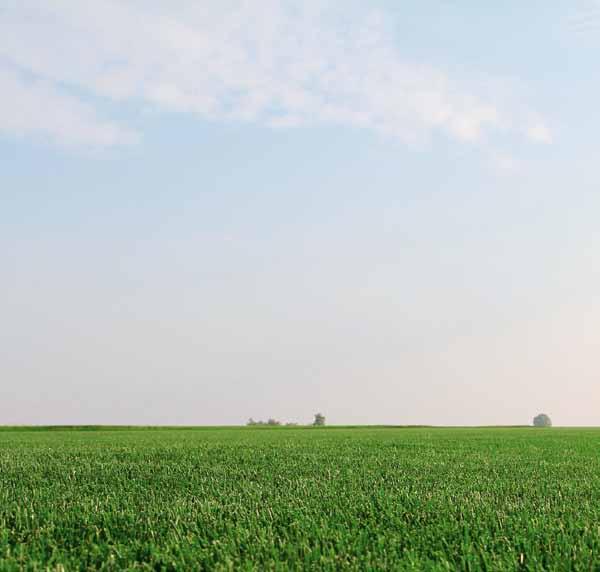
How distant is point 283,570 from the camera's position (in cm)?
291

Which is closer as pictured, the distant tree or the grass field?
the grass field

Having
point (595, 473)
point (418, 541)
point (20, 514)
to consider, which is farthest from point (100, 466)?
point (595, 473)

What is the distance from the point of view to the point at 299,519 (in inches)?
153

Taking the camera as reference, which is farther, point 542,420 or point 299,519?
point 542,420

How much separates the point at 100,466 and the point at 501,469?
448 cm

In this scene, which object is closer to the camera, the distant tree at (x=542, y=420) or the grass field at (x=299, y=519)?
the grass field at (x=299, y=519)

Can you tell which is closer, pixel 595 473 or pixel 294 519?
pixel 294 519

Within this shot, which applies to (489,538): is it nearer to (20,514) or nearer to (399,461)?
(20,514)

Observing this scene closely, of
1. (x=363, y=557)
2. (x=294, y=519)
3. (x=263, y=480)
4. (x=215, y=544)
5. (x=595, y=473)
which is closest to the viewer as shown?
(x=363, y=557)

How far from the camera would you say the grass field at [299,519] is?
3176mm

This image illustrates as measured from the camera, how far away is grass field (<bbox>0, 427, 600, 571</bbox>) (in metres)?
3.18

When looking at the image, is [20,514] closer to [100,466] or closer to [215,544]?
[215,544]

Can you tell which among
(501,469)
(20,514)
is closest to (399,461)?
(501,469)

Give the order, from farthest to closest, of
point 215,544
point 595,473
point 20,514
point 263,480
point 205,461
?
point 205,461
point 595,473
point 263,480
point 20,514
point 215,544
